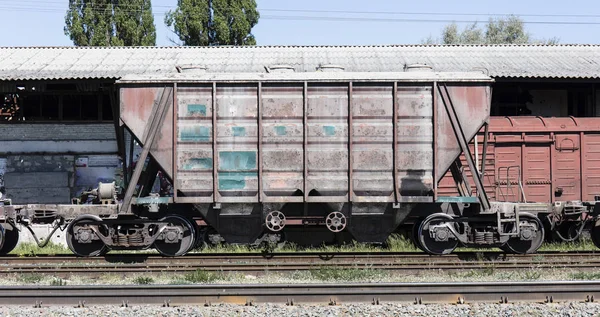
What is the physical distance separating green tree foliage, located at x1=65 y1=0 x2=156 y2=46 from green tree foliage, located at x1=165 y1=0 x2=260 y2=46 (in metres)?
1.69

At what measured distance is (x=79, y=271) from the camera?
39.0 feet

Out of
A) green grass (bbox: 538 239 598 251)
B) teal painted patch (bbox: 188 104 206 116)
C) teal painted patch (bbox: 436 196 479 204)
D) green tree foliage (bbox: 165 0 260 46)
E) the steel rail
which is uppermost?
green tree foliage (bbox: 165 0 260 46)

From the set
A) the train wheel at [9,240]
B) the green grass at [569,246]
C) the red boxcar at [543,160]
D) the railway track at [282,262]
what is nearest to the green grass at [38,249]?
the train wheel at [9,240]

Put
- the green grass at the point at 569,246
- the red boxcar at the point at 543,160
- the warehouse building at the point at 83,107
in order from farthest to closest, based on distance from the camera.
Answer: the warehouse building at the point at 83,107 → the red boxcar at the point at 543,160 → the green grass at the point at 569,246

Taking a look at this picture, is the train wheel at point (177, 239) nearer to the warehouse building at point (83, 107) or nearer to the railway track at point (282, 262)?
the railway track at point (282, 262)

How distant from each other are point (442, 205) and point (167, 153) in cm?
549

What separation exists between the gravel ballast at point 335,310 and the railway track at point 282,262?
288cm

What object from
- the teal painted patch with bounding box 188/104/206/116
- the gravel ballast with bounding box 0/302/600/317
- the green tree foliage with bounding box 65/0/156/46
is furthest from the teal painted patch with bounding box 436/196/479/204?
the green tree foliage with bounding box 65/0/156/46

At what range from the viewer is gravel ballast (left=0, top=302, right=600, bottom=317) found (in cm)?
852

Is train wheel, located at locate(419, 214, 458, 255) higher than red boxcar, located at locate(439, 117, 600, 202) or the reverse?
the reverse

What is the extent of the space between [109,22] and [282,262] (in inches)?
1190

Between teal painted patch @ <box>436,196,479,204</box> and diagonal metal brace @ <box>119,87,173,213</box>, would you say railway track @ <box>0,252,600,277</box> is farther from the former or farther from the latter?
diagonal metal brace @ <box>119,87,173,213</box>

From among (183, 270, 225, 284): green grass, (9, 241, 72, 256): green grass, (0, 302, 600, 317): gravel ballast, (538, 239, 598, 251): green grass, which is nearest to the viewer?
(0, 302, 600, 317): gravel ballast

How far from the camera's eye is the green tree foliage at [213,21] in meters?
38.2
